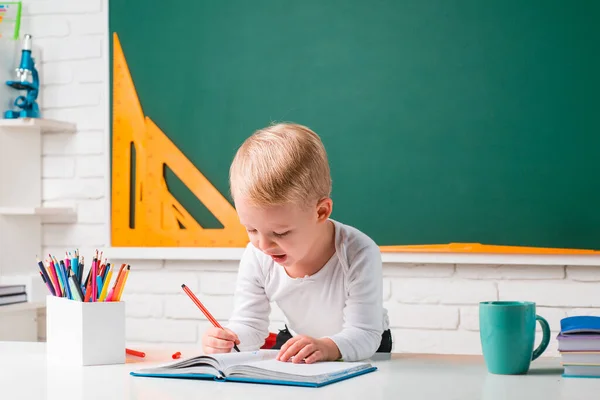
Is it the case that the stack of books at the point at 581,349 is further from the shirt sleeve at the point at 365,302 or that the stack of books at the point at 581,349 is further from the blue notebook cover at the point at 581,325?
the shirt sleeve at the point at 365,302

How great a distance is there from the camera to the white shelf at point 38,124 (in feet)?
8.42

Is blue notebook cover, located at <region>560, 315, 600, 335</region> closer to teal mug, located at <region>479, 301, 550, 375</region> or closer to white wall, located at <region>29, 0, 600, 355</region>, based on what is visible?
teal mug, located at <region>479, 301, 550, 375</region>

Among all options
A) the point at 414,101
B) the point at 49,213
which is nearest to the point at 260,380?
the point at 414,101

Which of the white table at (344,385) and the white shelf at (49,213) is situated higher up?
the white shelf at (49,213)

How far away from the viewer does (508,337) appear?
111cm

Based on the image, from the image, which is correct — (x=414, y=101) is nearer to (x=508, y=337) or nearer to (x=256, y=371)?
(x=508, y=337)

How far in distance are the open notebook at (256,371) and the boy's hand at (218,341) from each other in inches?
6.6

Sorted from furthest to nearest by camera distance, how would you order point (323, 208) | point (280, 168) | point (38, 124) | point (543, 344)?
1. point (38, 124)
2. point (323, 208)
3. point (280, 168)
4. point (543, 344)

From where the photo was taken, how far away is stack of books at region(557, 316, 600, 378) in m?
1.08

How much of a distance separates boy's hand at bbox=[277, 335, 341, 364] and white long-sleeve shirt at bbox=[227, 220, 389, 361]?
0.12m

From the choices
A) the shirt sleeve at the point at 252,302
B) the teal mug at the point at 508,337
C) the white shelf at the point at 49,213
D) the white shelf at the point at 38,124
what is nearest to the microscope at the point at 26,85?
the white shelf at the point at 38,124

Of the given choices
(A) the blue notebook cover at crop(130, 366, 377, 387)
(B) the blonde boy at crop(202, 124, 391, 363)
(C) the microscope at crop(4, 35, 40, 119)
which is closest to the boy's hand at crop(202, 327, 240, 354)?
(B) the blonde boy at crop(202, 124, 391, 363)

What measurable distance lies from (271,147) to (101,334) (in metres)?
0.42

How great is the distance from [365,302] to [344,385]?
42 cm
